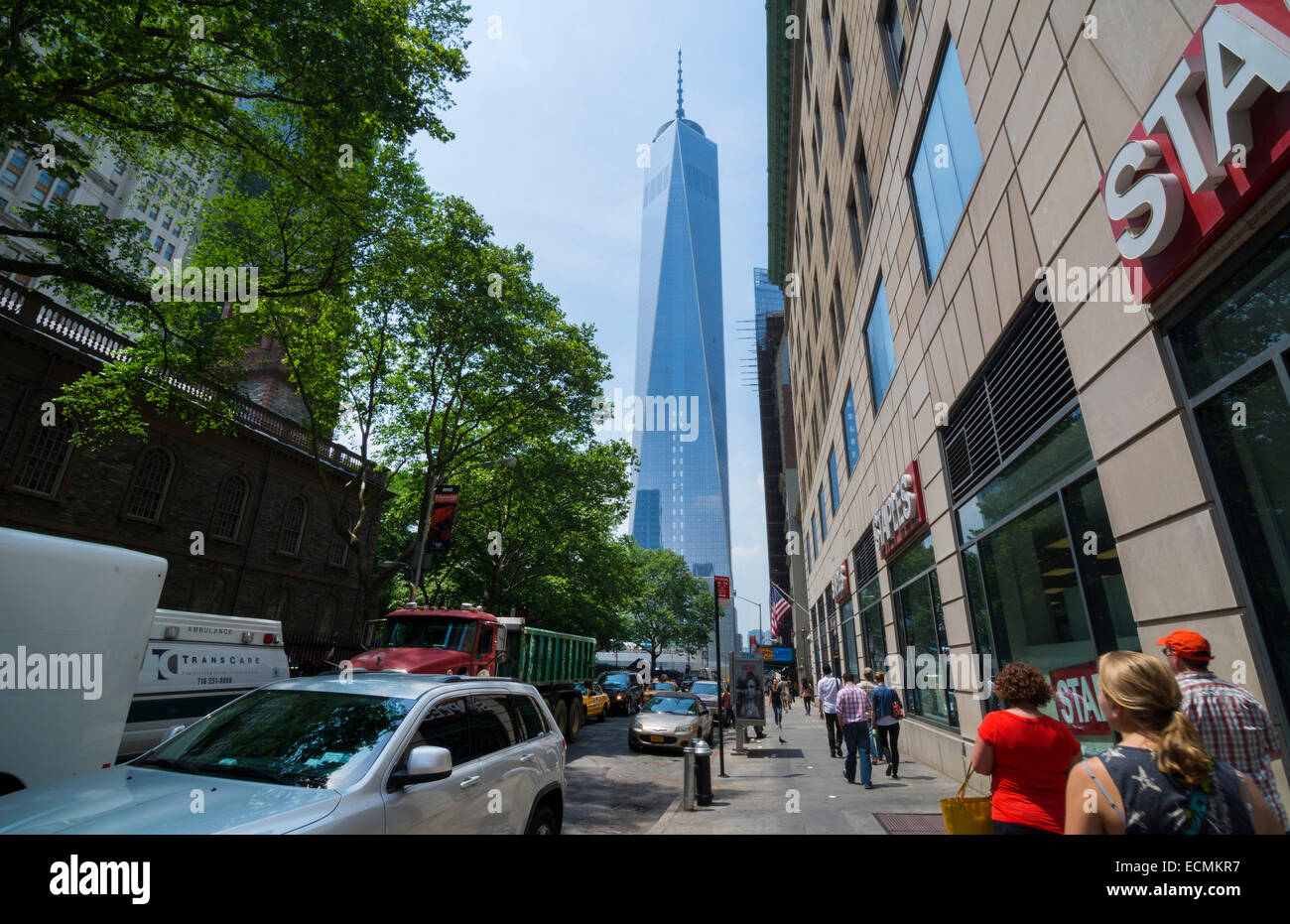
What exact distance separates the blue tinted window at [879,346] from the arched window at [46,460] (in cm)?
2449

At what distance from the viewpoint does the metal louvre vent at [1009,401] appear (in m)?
7.12

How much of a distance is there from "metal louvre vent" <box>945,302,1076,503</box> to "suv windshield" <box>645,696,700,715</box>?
419 inches

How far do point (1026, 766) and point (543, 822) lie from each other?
389cm

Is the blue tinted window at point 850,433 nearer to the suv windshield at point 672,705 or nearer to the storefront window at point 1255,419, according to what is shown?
the suv windshield at point 672,705

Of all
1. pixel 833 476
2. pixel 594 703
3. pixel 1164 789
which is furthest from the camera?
pixel 833 476

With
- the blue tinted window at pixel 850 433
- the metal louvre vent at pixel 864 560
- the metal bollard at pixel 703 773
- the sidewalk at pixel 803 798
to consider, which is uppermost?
the blue tinted window at pixel 850 433

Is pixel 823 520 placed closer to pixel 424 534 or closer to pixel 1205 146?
pixel 424 534

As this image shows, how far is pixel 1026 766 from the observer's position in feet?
12.0

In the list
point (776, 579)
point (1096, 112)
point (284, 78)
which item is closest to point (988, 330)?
point (1096, 112)

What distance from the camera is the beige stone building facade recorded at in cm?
435

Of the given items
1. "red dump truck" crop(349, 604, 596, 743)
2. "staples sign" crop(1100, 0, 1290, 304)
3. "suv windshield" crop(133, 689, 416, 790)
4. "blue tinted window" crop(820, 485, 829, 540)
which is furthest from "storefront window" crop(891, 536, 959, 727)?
"blue tinted window" crop(820, 485, 829, 540)

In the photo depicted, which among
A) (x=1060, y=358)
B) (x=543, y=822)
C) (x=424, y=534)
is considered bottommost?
(x=543, y=822)

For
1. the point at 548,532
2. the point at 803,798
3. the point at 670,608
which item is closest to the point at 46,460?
the point at 548,532

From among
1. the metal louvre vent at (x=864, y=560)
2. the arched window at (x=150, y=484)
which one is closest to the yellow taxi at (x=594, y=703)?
the metal louvre vent at (x=864, y=560)
